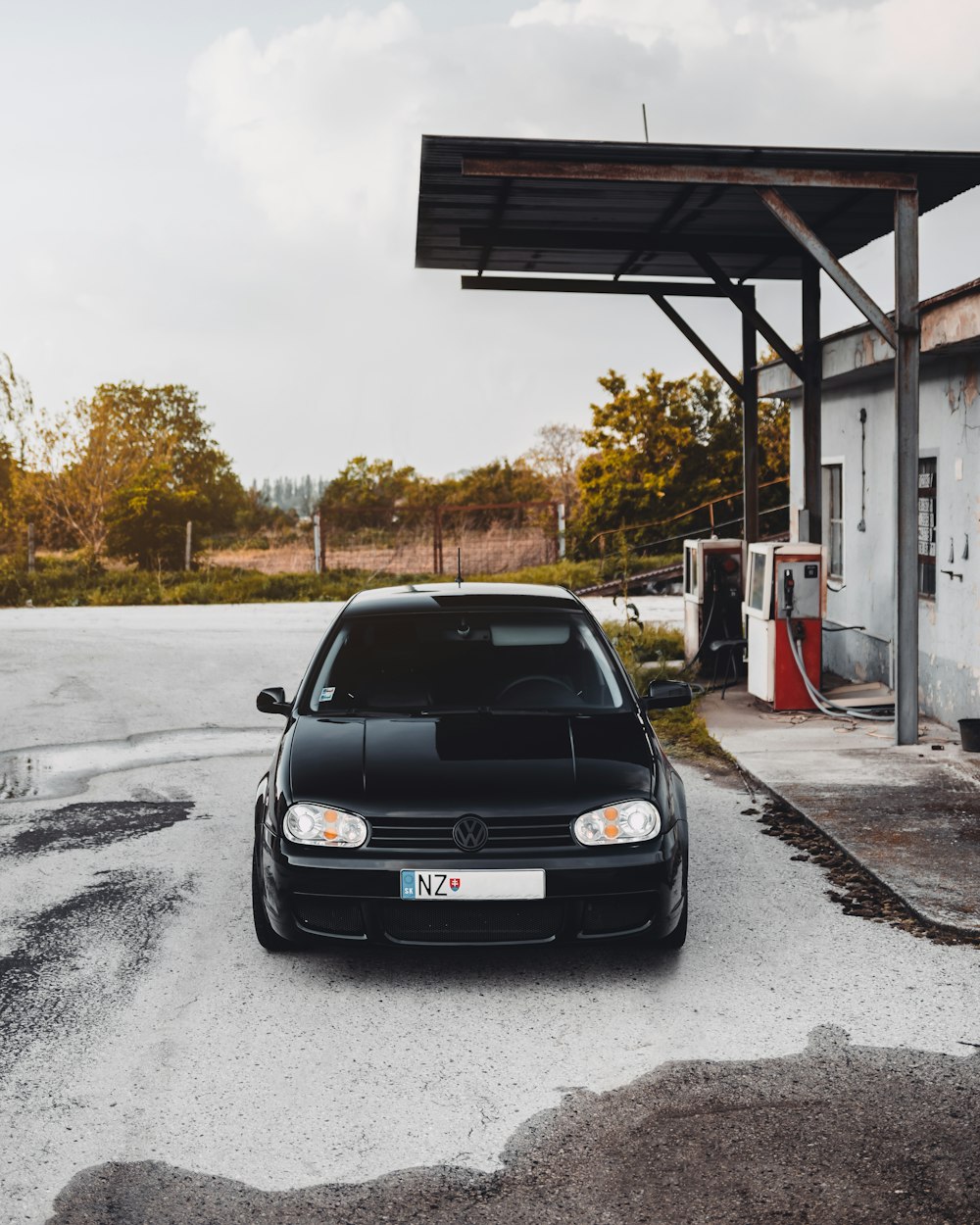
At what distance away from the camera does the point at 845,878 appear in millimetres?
6414

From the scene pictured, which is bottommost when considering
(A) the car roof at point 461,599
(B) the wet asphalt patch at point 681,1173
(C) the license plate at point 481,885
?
(B) the wet asphalt patch at point 681,1173

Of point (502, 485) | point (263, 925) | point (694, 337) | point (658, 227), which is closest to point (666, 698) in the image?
point (263, 925)

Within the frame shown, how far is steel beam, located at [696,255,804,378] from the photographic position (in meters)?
12.5

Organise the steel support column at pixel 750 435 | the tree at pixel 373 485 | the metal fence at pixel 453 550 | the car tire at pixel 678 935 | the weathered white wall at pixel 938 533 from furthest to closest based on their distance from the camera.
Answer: the tree at pixel 373 485 < the metal fence at pixel 453 550 < the steel support column at pixel 750 435 < the weathered white wall at pixel 938 533 < the car tire at pixel 678 935

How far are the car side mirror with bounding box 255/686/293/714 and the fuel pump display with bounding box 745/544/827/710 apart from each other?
6.32 metres

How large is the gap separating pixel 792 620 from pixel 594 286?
177 inches

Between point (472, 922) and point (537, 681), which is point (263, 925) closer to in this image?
point (472, 922)

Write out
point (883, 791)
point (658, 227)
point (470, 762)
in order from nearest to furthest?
1. point (470, 762)
2. point (883, 791)
3. point (658, 227)

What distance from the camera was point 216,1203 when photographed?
3.34 m

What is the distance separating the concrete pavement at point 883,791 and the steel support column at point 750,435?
3041 mm

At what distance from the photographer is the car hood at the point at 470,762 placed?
191 inches

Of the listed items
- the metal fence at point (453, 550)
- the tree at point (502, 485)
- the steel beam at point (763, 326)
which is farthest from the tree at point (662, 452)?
the steel beam at point (763, 326)

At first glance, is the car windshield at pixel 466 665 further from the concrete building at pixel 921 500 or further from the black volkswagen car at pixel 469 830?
the concrete building at pixel 921 500

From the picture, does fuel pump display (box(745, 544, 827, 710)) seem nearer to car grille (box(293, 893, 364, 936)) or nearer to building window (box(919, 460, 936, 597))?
building window (box(919, 460, 936, 597))
